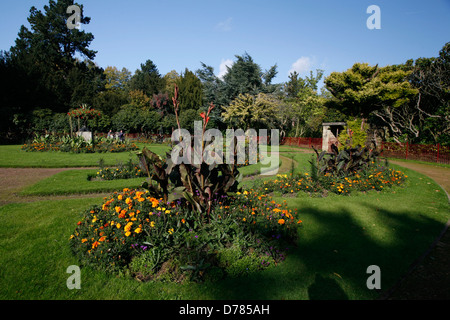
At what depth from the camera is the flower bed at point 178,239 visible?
2.86 m

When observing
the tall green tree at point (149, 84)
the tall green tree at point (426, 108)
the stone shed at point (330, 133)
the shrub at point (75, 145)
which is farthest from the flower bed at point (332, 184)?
the tall green tree at point (149, 84)

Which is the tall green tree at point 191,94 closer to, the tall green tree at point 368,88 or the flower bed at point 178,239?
the tall green tree at point 368,88

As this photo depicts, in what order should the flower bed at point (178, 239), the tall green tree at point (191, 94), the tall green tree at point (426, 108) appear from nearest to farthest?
the flower bed at point (178, 239), the tall green tree at point (426, 108), the tall green tree at point (191, 94)

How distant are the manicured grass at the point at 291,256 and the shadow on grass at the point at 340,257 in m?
0.01

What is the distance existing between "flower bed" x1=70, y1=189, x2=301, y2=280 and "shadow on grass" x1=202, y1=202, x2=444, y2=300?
0.22 metres

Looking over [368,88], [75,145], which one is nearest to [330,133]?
[368,88]

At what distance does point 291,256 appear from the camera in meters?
3.26

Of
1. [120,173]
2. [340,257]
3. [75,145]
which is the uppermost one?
[75,145]

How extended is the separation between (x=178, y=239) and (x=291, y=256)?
1543mm

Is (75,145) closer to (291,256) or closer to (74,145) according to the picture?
(74,145)

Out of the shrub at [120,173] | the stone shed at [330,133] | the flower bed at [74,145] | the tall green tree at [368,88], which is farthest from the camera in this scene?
the stone shed at [330,133]

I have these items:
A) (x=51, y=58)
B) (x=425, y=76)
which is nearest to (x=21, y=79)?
(x=51, y=58)

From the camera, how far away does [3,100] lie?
25.5m

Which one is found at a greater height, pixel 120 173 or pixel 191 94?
pixel 191 94
